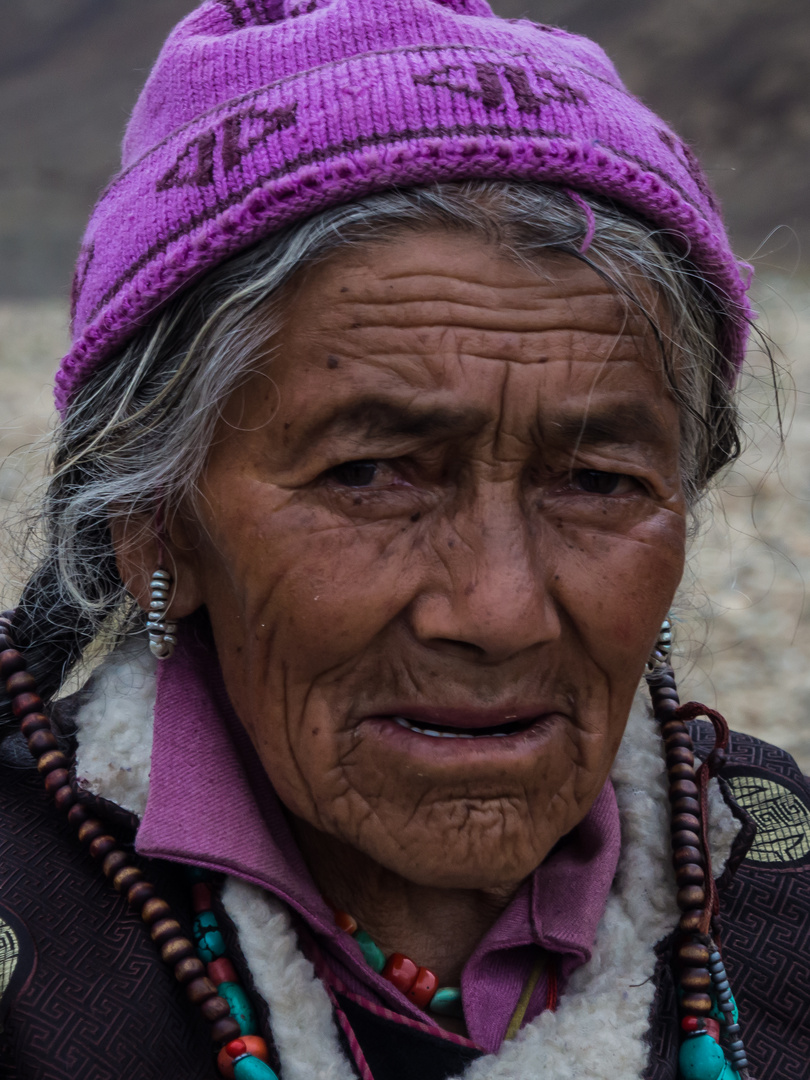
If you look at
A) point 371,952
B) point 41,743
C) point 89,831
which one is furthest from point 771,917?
point 41,743

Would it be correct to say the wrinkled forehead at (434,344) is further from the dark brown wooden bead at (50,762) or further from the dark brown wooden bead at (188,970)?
the dark brown wooden bead at (188,970)

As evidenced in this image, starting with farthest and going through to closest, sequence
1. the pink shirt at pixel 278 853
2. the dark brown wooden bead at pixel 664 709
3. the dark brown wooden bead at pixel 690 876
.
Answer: the dark brown wooden bead at pixel 664 709, the dark brown wooden bead at pixel 690 876, the pink shirt at pixel 278 853

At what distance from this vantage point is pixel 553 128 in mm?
1691

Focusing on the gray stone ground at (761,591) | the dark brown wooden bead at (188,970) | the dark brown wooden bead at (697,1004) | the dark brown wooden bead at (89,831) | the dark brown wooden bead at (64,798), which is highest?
the dark brown wooden bead at (64,798)

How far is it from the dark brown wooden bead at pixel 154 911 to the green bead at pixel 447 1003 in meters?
0.54

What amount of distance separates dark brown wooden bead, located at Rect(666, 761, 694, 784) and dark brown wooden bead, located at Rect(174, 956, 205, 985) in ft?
3.26

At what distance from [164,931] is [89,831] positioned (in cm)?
22

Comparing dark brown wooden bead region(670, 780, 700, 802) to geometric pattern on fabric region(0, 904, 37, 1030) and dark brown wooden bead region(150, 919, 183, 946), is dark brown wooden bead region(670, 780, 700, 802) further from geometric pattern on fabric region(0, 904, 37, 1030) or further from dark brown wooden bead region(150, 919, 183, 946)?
geometric pattern on fabric region(0, 904, 37, 1030)

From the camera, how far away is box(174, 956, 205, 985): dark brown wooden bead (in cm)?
164

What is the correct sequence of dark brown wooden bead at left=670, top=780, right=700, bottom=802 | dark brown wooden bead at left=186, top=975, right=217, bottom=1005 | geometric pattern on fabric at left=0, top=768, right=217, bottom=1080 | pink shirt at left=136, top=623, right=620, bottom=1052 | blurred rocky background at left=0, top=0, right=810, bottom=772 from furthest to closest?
blurred rocky background at left=0, top=0, right=810, bottom=772
dark brown wooden bead at left=670, top=780, right=700, bottom=802
pink shirt at left=136, top=623, right=620, bottom=1052
dark brown wooden bead at left=186, top=975, right=217, bottom=1005
geometric pattern on fabric at left=0, top=768, right=217, bottom=1080

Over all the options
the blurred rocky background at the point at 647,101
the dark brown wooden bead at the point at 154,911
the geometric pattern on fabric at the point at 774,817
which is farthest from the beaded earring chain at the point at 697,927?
the blurred rocky background at the point at 647,101

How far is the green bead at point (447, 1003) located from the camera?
6.23ft

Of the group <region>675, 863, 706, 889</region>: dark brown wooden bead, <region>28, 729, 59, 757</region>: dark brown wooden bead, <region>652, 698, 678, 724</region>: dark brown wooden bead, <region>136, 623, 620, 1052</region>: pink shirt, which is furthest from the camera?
<region>652, 698, 678, 724</region>: dark brown wooden bead

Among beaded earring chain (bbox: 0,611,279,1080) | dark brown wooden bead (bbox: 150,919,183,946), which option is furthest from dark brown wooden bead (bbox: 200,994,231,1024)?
dark brown wooden bead (bbox: 150,919,183,946)
